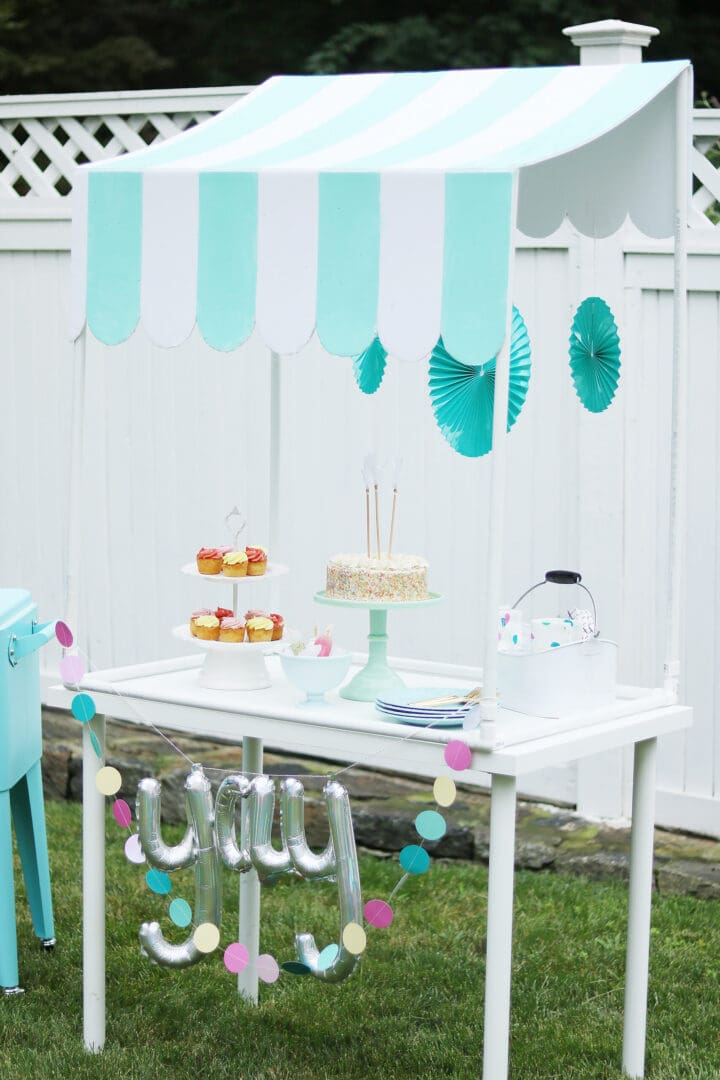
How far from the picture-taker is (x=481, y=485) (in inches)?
→ 188

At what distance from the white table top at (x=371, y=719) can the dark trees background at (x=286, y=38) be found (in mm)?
7503

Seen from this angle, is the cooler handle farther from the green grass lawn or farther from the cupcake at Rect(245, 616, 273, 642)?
the green grass lawn

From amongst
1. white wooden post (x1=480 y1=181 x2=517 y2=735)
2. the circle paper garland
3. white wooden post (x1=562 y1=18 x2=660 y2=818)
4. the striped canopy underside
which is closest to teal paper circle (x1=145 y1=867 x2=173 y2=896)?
the circle paper garland

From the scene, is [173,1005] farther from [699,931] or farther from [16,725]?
[699,931]

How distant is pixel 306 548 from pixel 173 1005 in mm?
1873

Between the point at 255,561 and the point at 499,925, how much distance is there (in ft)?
3.12

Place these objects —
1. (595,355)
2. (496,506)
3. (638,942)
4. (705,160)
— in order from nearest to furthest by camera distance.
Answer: (496,506)
(638,942)
(595,355)
(705,160)

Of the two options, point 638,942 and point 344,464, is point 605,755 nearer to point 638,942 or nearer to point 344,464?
point 344,464

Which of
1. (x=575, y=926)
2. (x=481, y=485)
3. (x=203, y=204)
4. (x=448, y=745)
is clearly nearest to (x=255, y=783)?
(x=448, y=745)

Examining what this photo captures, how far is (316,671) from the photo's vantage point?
3066 millimetres

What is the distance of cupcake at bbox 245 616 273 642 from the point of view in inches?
127

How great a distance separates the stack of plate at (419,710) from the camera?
2.85 m

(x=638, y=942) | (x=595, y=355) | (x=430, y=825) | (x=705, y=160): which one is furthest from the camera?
(x=705, y=160)

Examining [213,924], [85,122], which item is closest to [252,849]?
[213,924]
